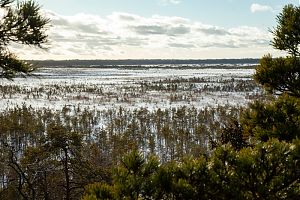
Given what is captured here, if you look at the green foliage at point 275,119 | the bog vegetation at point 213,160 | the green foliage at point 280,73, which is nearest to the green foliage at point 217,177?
the bog vegetation at point 213,160

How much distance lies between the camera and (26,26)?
7.99 m

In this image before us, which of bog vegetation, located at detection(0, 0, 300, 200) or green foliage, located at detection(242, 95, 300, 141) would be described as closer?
bog vegetation, located at detection(0, 0, 300, 200)

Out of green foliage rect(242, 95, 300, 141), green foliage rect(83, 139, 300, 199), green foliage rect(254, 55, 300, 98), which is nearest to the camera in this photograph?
green foliage rect(83, 139, 300, 199)

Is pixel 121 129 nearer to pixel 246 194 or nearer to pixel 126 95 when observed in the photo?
pixel 126 95

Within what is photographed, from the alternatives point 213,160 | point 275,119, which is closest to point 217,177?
point 213,160

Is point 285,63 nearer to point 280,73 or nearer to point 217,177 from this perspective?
point 280,73

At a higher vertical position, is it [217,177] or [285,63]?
[285,63]

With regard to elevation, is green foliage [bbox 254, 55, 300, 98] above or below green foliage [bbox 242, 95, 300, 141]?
above

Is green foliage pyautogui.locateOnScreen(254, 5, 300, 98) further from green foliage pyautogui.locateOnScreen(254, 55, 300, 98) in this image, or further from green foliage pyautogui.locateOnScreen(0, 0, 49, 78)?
green foliage pyautogui.locateOnScreen(0, 0, 49, 78)

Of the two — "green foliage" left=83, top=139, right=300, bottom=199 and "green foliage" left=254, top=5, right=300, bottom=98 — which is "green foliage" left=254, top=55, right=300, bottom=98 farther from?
"green foliage" left=83, top=139, right=300, bottom=199

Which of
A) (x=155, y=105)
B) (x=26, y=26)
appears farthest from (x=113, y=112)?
(x=26, y=26)

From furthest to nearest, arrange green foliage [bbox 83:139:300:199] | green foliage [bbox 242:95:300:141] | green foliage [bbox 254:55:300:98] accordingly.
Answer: green foliage [bbox 254:55:300:98], green foliage [bbox 242:95:300:141], green foliage [bbox 83:139:300:199]

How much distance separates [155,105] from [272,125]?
26.0 meters

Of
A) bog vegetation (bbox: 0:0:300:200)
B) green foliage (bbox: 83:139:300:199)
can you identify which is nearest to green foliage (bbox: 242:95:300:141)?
bog vegetation (bbox: 0:0:300:200)
